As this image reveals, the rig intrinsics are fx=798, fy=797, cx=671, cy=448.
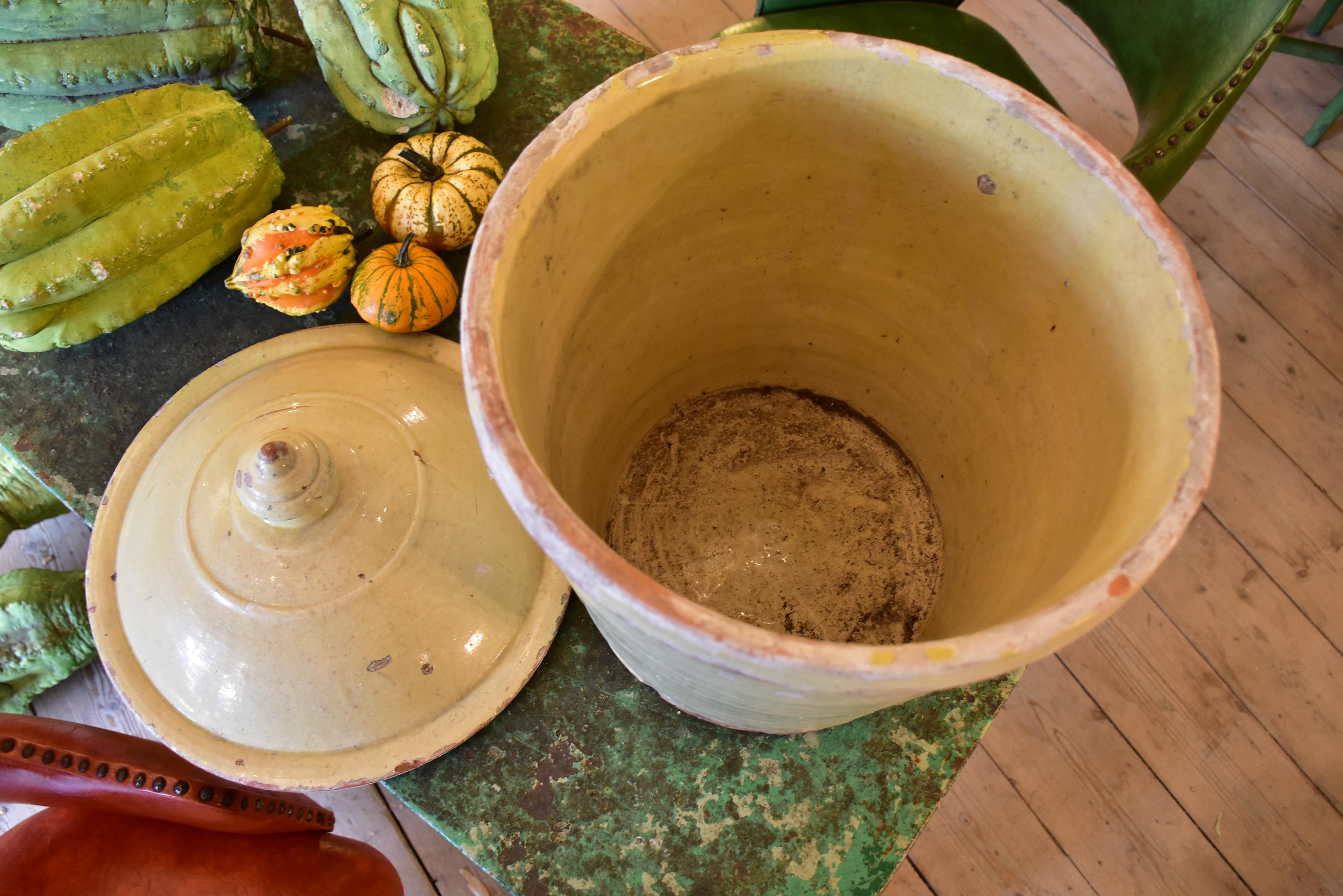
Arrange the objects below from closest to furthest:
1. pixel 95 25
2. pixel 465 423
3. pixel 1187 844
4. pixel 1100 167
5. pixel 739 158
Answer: pixel 1100 167, pixel 739 158, pixel 465 423, pixel 95 25, pixel 1187 844

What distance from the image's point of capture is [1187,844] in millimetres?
1554

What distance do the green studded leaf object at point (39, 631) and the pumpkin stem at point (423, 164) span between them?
1038 mm

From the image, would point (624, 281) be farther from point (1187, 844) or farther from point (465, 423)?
point (1187, 844)

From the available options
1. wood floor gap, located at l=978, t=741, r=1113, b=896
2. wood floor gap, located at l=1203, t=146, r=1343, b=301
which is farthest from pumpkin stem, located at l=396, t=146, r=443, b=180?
wood floor gap, located at l=1203, t=146, r=1343, b=301

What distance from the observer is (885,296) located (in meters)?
0.98

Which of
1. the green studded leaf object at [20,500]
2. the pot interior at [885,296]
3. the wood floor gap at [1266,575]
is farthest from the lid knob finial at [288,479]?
the wood floor gap at [1266,575]

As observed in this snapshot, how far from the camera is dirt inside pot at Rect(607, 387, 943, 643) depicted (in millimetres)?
1019

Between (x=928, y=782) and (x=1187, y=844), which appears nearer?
(x=928, y=782)

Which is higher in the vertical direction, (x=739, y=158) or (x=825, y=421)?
(x=739, y=158)

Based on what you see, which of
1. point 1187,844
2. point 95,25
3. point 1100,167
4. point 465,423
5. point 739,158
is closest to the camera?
point 1100,167

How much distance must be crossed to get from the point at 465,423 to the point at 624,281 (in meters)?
0.26

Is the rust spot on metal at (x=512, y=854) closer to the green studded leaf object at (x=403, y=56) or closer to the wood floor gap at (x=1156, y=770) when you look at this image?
the green studded leaf object at (x=403, y=56)

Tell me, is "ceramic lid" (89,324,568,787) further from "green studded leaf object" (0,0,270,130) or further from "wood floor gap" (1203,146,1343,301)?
"wood floor gap" (1203,146,1343,301)

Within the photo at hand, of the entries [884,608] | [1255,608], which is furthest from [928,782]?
[1255,608]
